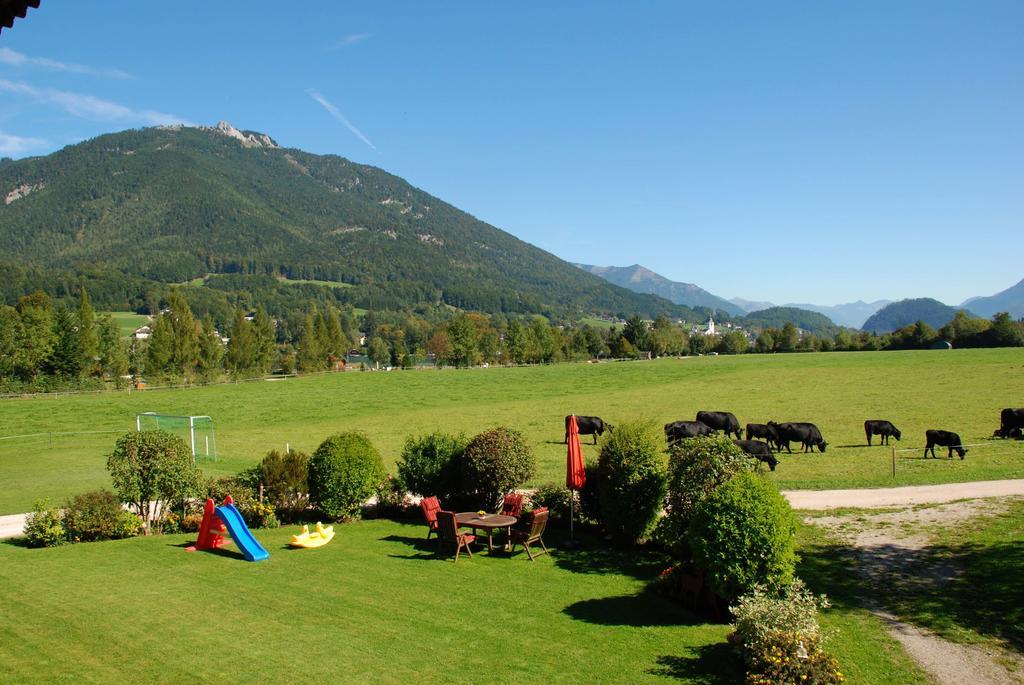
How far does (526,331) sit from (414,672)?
123940mm

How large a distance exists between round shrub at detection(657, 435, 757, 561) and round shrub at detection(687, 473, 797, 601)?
5.84ft

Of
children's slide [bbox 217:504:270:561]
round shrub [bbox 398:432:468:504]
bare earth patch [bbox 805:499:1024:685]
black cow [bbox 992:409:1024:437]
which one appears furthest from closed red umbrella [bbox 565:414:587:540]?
black cow [bbox 992:409:1024:437]

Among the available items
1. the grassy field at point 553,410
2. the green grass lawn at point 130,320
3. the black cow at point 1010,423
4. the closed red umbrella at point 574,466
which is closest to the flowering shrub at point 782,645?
the closed red umbrella at point 574,466

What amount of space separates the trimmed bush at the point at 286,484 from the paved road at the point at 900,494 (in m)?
12.9

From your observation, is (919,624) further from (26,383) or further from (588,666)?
(26,383)

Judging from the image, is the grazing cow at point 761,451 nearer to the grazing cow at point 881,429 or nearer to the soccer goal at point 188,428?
the grazing cow at point 881,429

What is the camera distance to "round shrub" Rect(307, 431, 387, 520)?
17.7 metres

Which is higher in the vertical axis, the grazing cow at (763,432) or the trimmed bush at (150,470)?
the trimmed bush at (150,470)

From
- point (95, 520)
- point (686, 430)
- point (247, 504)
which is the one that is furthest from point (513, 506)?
point (686, 430)

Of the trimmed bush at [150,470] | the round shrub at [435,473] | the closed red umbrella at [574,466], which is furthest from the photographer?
the round shrub at [435,473]

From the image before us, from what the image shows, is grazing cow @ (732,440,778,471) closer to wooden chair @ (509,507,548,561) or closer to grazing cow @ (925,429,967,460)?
grazing cow @ (925,429,967,460)

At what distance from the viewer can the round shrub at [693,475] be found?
40.8 ft

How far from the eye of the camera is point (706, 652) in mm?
9492

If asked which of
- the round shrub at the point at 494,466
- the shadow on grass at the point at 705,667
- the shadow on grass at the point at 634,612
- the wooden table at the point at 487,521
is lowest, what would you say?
the shadow on grass at the point at 634,612
